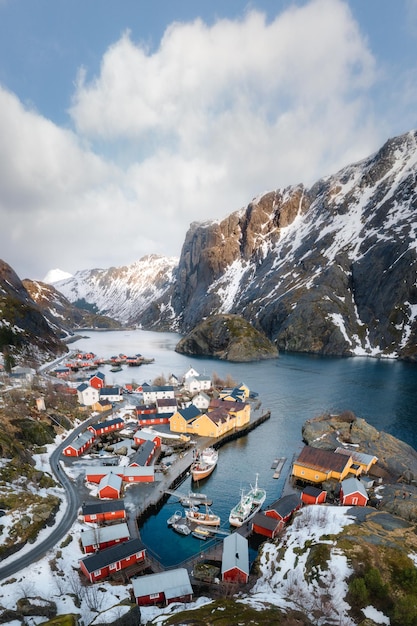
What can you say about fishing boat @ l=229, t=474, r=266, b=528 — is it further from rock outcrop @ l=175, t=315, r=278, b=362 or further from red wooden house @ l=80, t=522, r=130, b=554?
rock outcrop @ l=175, t=315, r=278, b=362

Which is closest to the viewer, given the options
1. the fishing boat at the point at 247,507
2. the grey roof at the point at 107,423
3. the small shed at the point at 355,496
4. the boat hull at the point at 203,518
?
the boat hull at the point at 203,518

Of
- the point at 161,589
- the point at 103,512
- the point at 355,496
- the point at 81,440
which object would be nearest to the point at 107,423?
the point at 81,440

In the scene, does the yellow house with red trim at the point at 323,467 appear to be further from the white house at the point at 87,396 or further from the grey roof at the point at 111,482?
the white house at the point at 87,396

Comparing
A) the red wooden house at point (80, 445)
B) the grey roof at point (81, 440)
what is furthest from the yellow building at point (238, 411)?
the red wooden house at point (80, 445)

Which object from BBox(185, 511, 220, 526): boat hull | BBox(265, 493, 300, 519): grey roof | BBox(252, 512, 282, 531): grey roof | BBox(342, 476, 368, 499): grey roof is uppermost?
BBox(342, 476, 368, 499): grey roof

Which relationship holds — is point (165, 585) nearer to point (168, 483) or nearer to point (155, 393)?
point (168, 483)

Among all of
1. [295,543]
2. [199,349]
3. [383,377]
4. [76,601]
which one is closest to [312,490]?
[295,543]

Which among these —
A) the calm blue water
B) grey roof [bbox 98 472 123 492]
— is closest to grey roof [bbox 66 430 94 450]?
grey roof [bbox 98 472 123 492]

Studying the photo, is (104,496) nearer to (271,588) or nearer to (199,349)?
(271,588)
